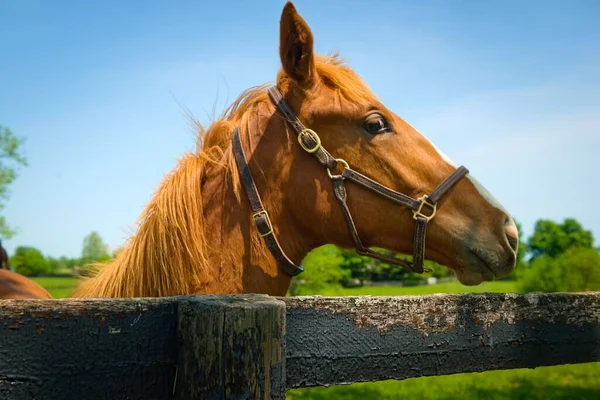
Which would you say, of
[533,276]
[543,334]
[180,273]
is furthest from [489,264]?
[533,276]

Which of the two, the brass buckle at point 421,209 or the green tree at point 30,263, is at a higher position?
the brass buckle at point 421,209

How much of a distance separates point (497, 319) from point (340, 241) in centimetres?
103

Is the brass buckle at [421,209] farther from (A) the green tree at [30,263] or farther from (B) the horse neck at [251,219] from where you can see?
(A) the green tree at [30,263]

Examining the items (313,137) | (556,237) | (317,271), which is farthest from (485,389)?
(556,237)

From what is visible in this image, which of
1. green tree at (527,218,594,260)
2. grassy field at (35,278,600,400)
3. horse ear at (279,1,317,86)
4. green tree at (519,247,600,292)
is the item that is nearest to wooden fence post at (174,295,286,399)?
horse ear at (279,1,317,86)

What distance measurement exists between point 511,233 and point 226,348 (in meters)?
1.93

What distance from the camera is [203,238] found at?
8.27ft

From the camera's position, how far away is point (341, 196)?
260cm

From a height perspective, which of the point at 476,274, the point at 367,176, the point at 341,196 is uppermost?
the point at 367,176

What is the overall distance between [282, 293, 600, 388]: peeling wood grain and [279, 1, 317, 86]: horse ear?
1.53 m

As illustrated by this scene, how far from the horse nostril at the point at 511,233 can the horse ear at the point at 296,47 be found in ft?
4.51

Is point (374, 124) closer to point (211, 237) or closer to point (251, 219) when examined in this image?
point (251, 219)

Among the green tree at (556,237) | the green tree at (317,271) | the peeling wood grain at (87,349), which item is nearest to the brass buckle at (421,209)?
the peeling wood grain at (87,349)

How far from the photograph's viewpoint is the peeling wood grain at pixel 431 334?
154cm
